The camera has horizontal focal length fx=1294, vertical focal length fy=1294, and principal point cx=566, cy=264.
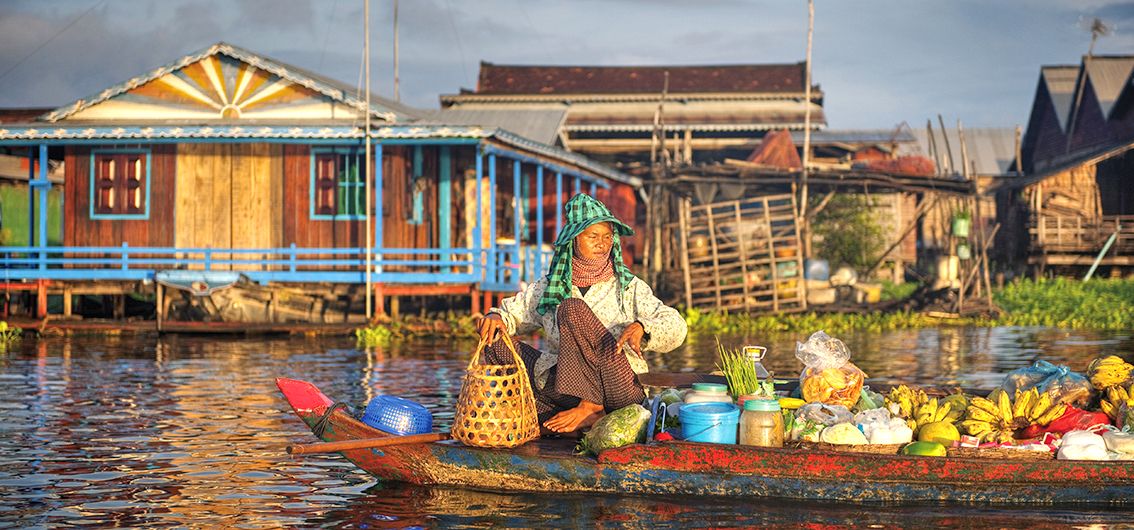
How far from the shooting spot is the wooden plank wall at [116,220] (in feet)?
68.6

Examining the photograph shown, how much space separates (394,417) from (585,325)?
1.17 metres

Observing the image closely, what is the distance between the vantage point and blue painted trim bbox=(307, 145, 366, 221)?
67.3 ft

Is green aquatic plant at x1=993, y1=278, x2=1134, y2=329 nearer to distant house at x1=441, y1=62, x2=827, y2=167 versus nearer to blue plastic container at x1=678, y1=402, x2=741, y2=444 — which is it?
distant house at x1=441, y1=62, x2=827, y2=167

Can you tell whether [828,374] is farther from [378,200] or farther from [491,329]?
[378,200]

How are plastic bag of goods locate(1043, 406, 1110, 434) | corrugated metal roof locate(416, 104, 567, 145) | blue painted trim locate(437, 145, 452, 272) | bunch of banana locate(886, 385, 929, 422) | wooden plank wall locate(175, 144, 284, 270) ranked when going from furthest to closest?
corrugated metal roof locate(416, 104, 567, 145) < blue painted trim locate(437, 145, 452, 272) < wooden plank wall locate(175, 144, 284, 270) < bunch of banana locate(886, 385, 929, 422) < plastic bag of goods locate(1043, 406, 1110, 434)

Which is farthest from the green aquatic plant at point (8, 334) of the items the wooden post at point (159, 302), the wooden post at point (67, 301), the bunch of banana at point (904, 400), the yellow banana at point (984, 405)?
the yellow banana at point (984, 405)

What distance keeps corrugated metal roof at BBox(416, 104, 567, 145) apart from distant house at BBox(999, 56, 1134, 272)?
1256cm

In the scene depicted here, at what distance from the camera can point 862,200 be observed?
101 feet

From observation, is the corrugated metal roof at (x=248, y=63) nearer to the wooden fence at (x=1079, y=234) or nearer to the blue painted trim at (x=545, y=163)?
the blue painted trim at (x=545, y=163)

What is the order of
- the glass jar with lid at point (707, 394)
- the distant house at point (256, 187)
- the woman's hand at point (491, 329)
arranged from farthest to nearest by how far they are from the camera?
the distant house at point (256, 187)
the glass jar with lid at point (707, 394)
the woman's hand at point (491, 329)

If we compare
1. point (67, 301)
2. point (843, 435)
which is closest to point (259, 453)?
point (843, 435)

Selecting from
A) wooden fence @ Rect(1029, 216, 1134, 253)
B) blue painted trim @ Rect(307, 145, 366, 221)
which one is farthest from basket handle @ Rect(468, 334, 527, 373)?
wooden fence @ Rect(1029, 216, 1134, 253)

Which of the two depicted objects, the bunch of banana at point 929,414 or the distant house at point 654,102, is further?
the distant house at point 654,102

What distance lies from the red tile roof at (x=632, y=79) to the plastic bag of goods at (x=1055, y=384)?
2838 centimetres
